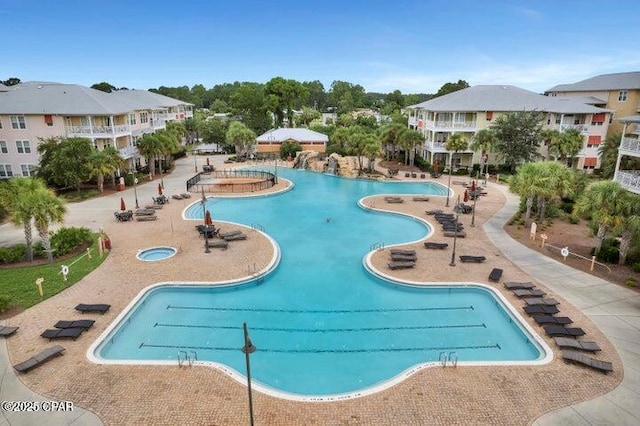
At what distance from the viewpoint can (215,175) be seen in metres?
50.6

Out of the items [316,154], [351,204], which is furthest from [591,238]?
[316,154]

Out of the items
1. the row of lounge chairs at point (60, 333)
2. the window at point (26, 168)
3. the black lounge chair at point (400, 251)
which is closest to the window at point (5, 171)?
the window at point (26, 168)

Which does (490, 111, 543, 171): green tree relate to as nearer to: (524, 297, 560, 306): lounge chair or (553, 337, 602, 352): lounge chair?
(524, 297, 560, 306): lounge chair

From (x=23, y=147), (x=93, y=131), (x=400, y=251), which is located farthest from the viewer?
(x=93, y=131)

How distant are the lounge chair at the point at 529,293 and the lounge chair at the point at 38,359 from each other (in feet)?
67.1

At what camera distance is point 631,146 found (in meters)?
27.0

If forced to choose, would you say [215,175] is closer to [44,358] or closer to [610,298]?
[44,358]

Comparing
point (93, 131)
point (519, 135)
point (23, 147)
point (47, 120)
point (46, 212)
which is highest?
point (47, 120)

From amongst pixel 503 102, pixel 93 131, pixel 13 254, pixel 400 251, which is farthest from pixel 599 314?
pixel 93 131

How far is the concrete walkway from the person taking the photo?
12219 mm

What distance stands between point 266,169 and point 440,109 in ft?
82.7

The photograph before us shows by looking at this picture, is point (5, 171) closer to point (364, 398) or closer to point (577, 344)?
point (364, 398)

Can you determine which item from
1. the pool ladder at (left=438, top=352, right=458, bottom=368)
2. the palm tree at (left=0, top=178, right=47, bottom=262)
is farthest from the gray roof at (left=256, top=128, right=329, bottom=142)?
the pool ladder at (left=438, top=352, right=458, bottom=368)

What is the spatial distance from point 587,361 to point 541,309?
380cm
